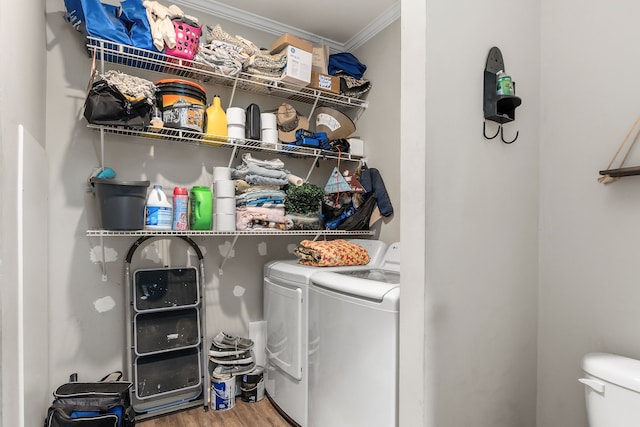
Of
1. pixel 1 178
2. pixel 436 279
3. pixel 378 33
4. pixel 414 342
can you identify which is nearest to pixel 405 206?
pixel 436 279

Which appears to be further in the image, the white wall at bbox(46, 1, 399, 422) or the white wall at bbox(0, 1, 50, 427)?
the white wall at bbox(46, 1, 399, 422)

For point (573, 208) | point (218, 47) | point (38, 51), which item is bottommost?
point (573, 208)

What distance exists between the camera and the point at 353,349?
158 cm

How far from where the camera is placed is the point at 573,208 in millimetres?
1376

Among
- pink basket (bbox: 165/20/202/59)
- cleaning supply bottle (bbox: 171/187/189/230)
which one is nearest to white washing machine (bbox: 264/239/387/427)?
cleaning supply bottle (bbox: 171/187/189/230)

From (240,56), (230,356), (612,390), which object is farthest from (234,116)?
(612,390)

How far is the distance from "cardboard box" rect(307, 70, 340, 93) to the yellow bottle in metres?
0.72

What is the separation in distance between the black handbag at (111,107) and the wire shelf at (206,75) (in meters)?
0.29

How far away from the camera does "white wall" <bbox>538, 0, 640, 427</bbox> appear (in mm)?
1215

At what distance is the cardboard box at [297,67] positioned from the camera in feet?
7.84

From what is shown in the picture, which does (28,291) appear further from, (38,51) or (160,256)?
(38,51)

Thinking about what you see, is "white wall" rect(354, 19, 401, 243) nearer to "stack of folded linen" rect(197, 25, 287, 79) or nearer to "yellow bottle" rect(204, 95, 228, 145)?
"stack of folded linen" rect(197, 25, 287, 79)

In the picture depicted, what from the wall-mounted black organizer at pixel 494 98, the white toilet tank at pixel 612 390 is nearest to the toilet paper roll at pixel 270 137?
the wall-mounted black organizer at pixel 494 98

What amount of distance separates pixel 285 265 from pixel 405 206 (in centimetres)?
127
